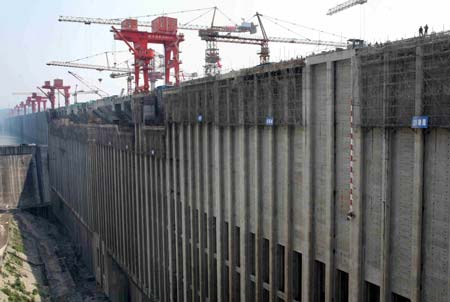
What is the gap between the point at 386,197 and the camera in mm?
10422

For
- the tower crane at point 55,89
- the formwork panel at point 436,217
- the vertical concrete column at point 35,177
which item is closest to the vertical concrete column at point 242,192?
the formwork panel at point 436,217

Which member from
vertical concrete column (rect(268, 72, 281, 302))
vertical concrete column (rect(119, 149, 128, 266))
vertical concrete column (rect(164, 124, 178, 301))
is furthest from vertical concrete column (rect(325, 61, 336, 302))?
vertical concrete column (rect(119, 149, 128, 266))

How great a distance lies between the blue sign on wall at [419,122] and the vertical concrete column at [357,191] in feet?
5.40

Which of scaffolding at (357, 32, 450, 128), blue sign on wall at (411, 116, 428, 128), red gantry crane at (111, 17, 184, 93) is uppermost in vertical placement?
red gantry crane at (111, 17, 184, 93)

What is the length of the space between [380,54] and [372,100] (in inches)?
46.1

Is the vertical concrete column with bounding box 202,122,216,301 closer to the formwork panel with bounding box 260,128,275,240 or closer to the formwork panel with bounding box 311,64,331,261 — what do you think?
the formwork panel with bounding box 260,128,275,240

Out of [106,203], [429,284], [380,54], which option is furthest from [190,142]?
[106,203]

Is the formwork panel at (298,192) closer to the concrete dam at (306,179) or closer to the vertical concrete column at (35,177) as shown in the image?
the concrete dam at (306,179)

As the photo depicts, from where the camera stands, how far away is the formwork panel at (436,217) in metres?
9.14

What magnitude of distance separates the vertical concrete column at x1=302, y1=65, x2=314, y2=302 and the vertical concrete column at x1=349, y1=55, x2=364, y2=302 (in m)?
1.73

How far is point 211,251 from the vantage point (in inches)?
760

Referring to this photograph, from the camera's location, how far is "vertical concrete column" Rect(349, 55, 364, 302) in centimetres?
1106

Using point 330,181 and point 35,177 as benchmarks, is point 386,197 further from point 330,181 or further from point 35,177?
point 35,177

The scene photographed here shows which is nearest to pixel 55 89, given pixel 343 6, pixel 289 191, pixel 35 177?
pixel 35 177
